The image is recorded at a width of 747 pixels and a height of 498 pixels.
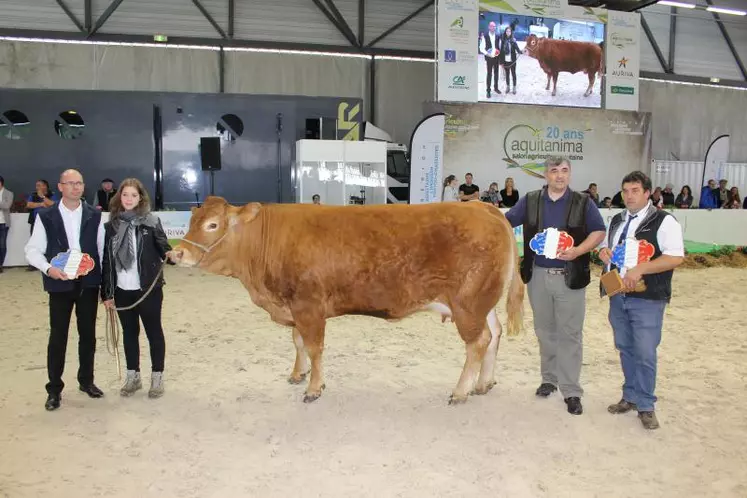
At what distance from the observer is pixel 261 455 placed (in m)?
3.42

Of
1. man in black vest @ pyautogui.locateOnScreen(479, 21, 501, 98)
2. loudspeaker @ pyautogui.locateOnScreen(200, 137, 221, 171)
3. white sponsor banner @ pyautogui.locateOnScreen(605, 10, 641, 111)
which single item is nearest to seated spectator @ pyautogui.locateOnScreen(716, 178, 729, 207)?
white sponsor banner @ pyautogui.locateOnScreen(605, 10, 641, 111)

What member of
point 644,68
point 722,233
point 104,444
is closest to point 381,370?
point 104,444

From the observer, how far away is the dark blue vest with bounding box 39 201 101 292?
3.87 m

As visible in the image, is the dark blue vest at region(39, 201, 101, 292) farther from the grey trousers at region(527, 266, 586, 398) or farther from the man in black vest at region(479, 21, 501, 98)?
the man in black vest at region(479, 21, 501, 98)

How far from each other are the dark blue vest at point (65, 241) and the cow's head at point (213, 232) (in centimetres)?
54

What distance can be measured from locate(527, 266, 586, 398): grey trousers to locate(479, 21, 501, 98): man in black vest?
11457mm

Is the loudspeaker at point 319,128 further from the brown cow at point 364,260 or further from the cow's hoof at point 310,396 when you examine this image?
Answer: the cow's hoof at point 310,396

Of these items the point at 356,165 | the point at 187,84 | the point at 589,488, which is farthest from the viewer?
the point at 187,84

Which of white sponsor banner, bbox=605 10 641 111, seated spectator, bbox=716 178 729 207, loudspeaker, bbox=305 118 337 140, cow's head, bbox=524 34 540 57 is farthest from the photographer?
white sponsor banner, bbox=605 10 641 111

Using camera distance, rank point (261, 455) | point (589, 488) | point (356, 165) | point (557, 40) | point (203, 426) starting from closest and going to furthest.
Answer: point (589, 488) → point (261, 455) → point (203, 426) → point (356, 165) → point (557, 40)

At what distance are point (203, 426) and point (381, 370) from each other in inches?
63.6

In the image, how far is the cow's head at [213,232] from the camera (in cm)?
407

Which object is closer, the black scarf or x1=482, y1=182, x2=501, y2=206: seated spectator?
the black scarf

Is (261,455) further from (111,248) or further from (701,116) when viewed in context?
(701,116)
